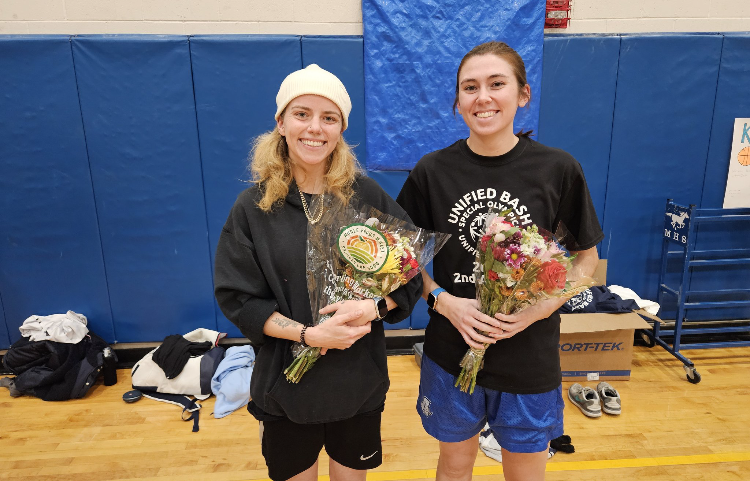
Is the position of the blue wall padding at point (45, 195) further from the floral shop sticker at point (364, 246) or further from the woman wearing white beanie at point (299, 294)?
the floral shop sticker at point (364, 246)

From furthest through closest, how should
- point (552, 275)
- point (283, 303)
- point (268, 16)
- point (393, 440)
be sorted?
point (268, 16) < point (393, 440) < point (283, 303) < point (552, 275)

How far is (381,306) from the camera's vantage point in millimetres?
1273

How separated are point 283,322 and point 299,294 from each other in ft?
0.32

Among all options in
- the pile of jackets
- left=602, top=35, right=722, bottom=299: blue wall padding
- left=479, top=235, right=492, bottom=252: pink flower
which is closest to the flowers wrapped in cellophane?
left=479, top=235, right=492, bottom=252: pink flower

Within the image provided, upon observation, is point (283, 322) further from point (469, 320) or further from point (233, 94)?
point (233, 94)

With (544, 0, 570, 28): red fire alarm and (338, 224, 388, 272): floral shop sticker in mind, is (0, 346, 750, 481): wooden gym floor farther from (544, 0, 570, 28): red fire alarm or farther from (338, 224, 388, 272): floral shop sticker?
(544, 0, 570, 28): red fire alarm

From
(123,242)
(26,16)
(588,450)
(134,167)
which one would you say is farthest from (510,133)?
(26,16)

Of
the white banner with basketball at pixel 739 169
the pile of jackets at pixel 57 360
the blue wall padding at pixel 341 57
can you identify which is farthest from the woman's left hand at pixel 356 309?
the white banner with basketball at pixel 739 169

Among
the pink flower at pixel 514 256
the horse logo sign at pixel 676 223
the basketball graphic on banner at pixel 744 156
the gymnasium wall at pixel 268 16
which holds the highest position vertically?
the gymnasium wall at pixel 268 16

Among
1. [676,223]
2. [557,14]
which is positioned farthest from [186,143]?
[676,223]

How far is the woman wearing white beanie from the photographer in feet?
3.99

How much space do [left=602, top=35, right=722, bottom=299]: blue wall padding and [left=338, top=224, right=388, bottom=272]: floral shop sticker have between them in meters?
2.83

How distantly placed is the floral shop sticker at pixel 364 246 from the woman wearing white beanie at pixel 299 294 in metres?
0.11

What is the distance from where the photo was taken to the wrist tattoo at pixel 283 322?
121 centimetres
